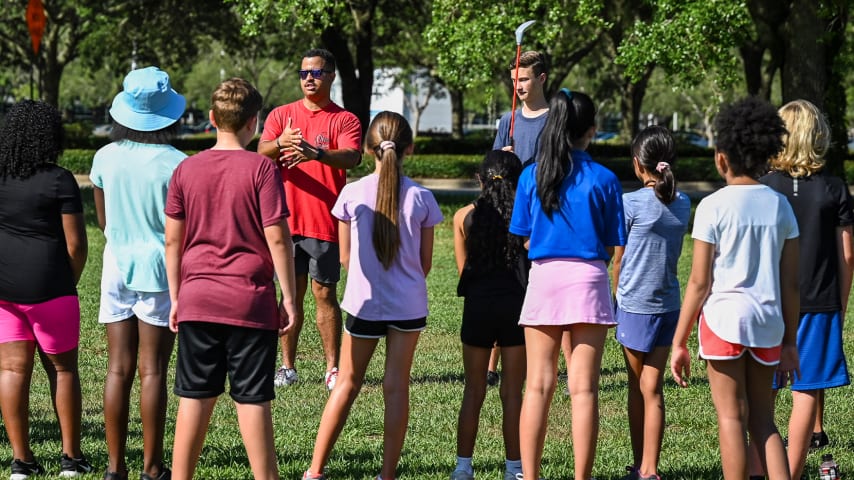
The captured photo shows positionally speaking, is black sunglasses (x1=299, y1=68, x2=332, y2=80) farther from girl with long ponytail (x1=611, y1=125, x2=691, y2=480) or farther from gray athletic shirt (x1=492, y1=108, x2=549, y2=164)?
girl with long ponytail (x1=611, y1=125, x2=691, y2=480)

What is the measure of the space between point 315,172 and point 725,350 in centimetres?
345

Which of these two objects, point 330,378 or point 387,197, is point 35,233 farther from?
point 330,378

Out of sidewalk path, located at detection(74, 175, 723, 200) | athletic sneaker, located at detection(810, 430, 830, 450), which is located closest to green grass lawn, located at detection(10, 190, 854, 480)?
athletic sneaker, located at detection(810, 430, 830, 450)

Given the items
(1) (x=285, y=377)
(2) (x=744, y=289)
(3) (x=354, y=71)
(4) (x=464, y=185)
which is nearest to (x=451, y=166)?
(4) (x=464, y=185)

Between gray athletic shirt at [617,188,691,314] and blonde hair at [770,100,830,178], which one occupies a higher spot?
blonde hair at [770,100,830,178]

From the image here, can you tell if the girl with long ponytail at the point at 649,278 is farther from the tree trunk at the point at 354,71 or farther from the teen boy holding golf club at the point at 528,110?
the tree trunk at the point at 354,71

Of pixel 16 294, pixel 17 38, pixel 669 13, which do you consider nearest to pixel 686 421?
pixel 16 294

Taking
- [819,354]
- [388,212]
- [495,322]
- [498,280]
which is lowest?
[819,354]

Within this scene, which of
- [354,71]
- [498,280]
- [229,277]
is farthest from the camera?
[354,71]

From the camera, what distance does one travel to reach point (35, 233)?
4816 mm

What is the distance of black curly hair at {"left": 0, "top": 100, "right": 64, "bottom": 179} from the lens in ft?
15.6

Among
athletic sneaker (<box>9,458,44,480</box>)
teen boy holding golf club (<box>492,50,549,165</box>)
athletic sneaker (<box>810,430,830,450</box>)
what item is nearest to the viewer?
athletic sneaker (<box>9,458,44,480</box>)

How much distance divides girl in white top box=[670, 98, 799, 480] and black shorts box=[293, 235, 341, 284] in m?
3.24

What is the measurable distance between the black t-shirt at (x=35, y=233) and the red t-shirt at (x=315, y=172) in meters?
2.23
